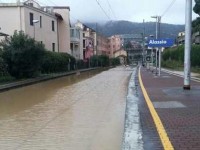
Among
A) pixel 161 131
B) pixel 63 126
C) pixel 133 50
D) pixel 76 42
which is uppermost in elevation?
pixel 76 42

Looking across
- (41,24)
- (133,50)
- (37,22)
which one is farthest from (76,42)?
(133,50)

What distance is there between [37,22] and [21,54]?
17.3 meters

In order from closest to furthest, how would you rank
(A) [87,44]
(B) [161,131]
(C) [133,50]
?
(B) [161,131], (A) [87,44], (C) [133,50]

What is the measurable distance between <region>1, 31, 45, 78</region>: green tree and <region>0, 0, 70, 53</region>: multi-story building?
432 inches

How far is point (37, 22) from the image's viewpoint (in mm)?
50531

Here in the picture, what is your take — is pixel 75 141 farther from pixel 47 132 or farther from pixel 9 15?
pixel 9 15

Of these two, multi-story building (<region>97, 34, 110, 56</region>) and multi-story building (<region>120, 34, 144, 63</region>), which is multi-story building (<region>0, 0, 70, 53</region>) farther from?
multi-story building (<region>120, 34, 144, 63</region>)

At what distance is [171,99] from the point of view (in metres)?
16.0

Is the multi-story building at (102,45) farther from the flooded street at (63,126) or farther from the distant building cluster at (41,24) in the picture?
the flooded street at (63,126)

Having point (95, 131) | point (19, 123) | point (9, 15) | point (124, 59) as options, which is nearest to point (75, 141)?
point (95, 131)

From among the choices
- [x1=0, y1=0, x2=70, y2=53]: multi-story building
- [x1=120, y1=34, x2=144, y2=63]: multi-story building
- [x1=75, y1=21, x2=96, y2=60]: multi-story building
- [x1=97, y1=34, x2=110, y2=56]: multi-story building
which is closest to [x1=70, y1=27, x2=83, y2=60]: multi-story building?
[x1=75, y1=21, x2=96, y2=60]: multi-story building

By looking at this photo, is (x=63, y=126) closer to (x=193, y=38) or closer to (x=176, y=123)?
(x=176, y=123)

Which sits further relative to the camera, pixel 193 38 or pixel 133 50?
pixel 133 50

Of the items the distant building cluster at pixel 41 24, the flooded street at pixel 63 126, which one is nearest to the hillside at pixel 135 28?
the distant building cluster at pixel 41 24
